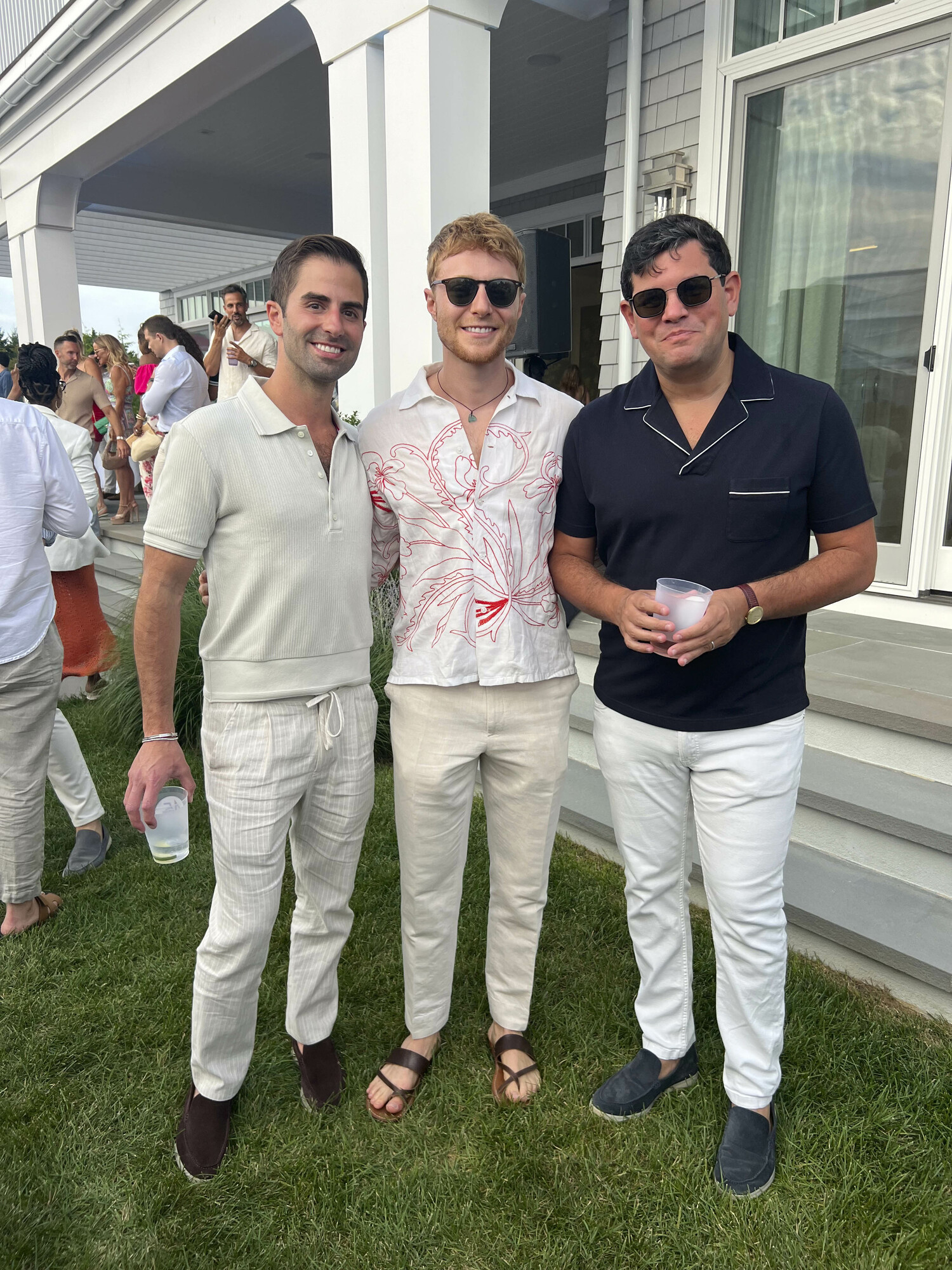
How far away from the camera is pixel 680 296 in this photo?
190cm

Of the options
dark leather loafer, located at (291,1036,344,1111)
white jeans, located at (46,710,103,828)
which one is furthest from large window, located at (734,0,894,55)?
dark leather loafer, located at (291,1036,344,1111)

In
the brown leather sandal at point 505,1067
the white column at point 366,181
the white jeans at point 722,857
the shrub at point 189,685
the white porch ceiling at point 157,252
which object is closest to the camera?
the white jeans at point 722,857

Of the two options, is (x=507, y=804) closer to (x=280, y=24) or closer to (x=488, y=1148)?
(x=488, y=1148)

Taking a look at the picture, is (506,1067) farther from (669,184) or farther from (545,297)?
(669,184)

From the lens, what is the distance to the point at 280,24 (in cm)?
624

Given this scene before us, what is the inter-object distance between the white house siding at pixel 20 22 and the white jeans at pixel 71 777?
1062cm

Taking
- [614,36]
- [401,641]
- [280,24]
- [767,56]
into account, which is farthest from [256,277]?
[401,641]

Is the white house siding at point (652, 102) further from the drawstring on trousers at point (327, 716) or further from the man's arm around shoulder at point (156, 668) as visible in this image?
the man's arm around shoulder at point (156, 668)

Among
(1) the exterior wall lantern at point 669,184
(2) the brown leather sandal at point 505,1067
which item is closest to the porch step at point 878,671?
(2) the brown leather sandal at point 505,1067

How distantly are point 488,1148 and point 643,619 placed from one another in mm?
1400

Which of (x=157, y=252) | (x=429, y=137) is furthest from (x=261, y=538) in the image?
(x=157, y=252)

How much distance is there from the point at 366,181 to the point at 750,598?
4.81 meters

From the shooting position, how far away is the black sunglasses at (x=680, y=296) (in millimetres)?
1892

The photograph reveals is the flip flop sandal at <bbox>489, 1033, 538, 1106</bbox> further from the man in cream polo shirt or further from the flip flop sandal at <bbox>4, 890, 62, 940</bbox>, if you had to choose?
the flip flop sandal at <bbox>4, 890, 62, 940</bbox>
